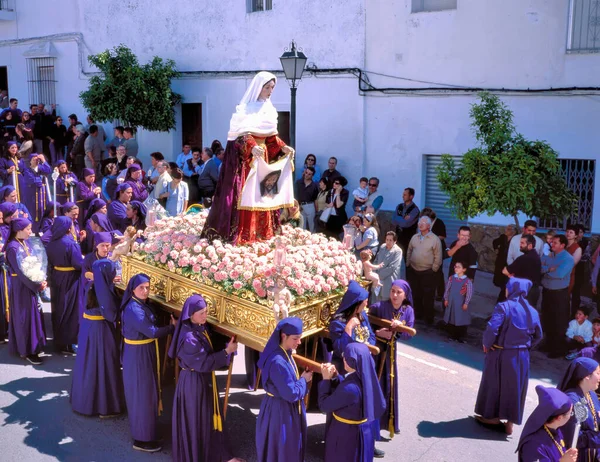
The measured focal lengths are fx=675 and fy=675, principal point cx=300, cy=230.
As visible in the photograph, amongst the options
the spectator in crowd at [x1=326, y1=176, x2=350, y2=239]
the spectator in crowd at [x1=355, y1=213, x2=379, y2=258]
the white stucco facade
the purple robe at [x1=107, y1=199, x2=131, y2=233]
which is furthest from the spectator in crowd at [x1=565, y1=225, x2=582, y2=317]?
the purple robe at [x1=107, y1=199, x2=131, y2=233]

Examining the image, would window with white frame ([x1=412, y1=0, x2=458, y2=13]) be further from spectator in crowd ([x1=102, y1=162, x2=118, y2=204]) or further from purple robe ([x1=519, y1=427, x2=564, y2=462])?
purple robe ([x1=519, y1=427, x2=564, y2=462])

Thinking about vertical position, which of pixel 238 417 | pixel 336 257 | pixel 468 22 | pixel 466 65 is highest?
pixel 468 22

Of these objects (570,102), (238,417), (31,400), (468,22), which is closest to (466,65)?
(468,22)

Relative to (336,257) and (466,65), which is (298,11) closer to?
(466,65)

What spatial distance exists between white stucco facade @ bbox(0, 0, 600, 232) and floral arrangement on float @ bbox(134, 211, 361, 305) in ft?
19.7

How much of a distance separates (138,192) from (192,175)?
2229 millimetres

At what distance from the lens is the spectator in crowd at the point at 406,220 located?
37.4ft

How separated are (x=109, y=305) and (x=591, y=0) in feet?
29.5

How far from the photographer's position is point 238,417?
7078mm

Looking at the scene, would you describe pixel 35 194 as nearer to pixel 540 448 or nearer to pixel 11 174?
pixel 11 174

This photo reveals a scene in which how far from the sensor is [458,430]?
22.3ft

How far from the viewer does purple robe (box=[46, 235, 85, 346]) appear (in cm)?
832

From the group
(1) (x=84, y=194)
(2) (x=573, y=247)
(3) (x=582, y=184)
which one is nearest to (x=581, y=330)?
(2) (x=573, y=247)

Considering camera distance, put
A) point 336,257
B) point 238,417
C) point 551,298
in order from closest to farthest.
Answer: point 336,257 < point 238,417 < point 551,298
